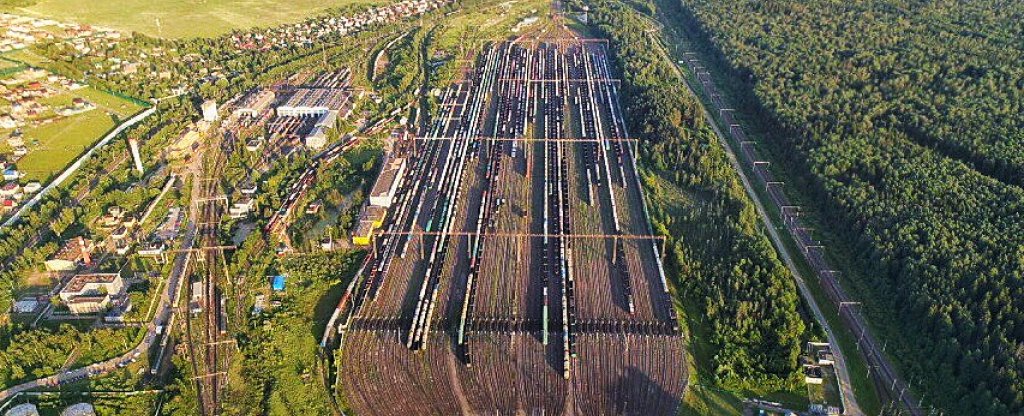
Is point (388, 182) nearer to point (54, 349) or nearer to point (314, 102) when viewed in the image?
point (314, 102)

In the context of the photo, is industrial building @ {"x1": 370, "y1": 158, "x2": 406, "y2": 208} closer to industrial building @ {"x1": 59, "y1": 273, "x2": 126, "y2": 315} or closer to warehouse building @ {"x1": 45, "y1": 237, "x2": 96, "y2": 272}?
industrial building @ {"x1": 59, "y1": 273, "x2": 126, "y2": 315}

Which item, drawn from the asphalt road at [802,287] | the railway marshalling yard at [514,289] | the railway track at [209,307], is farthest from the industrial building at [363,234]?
the asphalt road at [802,287]

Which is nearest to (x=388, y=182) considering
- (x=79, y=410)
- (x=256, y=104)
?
(x=79, y=410)

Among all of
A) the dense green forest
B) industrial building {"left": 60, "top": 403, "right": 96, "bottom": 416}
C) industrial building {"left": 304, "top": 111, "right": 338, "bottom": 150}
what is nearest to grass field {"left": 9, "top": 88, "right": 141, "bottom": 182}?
industrial building {"left": 304, "top": 111, "right": 338, "bottom": 150}

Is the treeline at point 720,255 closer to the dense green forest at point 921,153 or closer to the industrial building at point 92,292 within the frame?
the dense green forest at point 921,153

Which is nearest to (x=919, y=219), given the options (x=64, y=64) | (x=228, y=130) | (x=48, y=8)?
(x=228, y=130)
